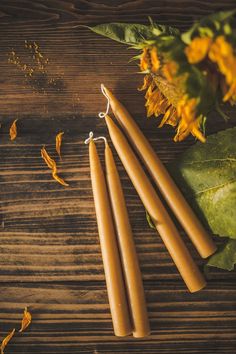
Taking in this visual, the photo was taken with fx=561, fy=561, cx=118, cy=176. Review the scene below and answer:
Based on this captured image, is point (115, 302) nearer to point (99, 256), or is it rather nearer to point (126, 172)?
point (99, 256)

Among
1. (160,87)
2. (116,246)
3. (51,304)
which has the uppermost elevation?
(160,87)

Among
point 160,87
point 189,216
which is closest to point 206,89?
point 160,87

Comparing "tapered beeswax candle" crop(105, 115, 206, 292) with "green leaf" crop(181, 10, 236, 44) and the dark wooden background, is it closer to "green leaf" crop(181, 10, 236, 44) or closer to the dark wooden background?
the dark wooden background

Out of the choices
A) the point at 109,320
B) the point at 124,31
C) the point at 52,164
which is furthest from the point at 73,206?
the point at 124,31

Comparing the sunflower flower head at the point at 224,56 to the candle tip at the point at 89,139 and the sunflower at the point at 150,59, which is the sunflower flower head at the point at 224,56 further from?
the candle tip at the point at 89,139

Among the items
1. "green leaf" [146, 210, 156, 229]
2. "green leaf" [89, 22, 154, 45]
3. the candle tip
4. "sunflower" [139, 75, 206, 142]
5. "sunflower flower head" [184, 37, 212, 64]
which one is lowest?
"green leaf" [146, 210, 156, 229]

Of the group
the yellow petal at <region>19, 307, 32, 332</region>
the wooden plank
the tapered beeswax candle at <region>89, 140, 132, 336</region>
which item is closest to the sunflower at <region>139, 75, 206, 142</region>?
the tapered beeswax candle at <region>89, 140, 132, 336</region>
